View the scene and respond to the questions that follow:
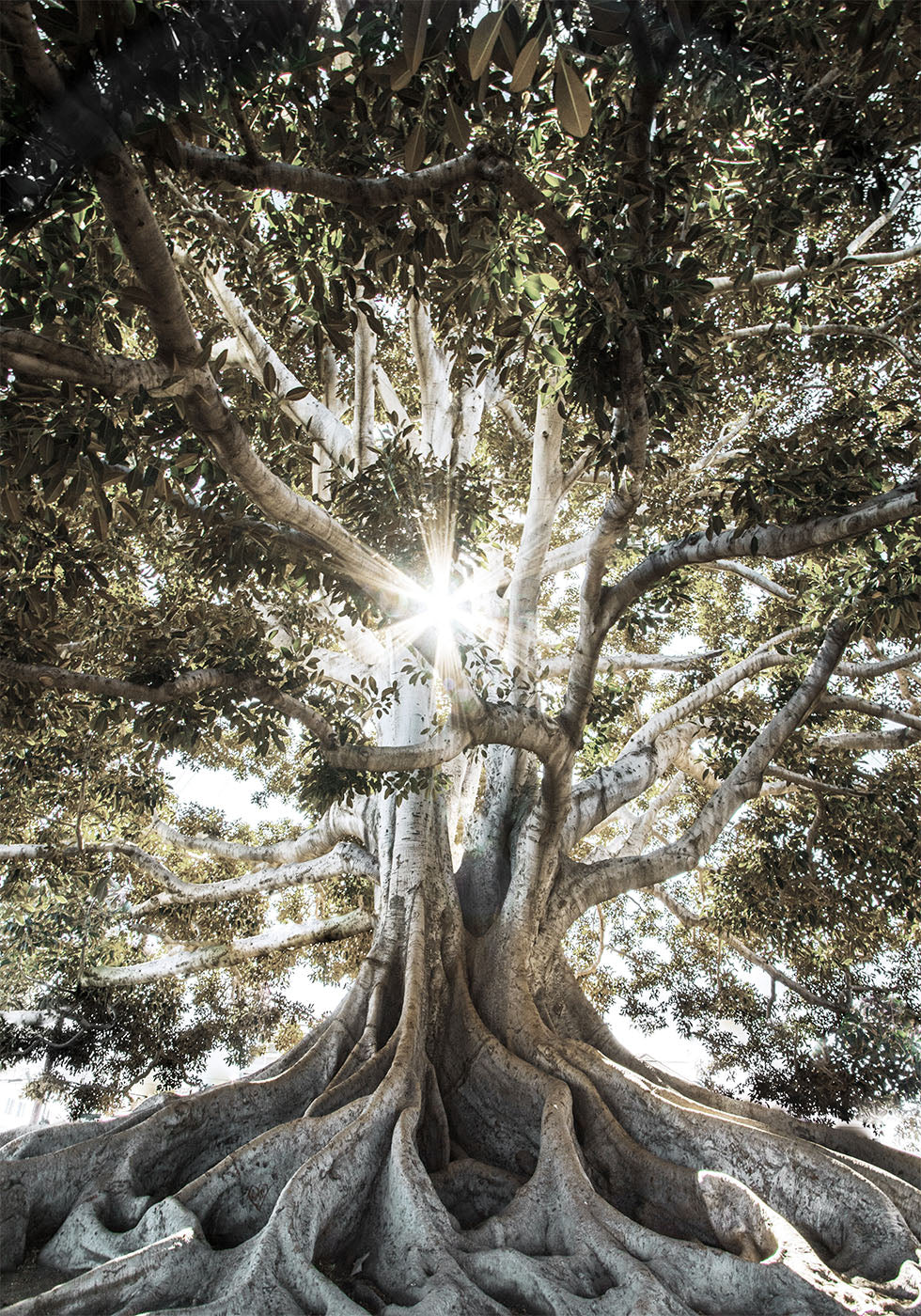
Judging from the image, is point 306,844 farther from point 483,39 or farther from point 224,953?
point 483,39

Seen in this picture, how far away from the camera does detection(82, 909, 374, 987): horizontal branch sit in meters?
7.52

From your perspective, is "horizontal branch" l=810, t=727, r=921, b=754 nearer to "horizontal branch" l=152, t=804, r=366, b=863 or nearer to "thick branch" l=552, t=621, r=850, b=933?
"thick branch" l=552, t=621, r=850, b=933

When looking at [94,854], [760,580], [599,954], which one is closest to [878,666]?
[760,580]

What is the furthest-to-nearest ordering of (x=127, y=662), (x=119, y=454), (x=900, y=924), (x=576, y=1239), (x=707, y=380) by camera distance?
1. (x=900, y=924)
2. (x=707, y=380)
3. (x=127, y=662)
4. (x=576, y=1239)
5. (x=119, y=454)

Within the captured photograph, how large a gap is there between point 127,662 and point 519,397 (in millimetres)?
3832

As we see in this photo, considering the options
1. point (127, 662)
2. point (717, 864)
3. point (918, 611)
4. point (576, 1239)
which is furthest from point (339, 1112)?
point (717, 864)

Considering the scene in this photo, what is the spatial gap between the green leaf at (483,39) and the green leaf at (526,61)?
0.08 meters

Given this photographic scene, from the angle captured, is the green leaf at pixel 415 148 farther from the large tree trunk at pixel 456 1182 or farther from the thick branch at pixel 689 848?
the thick branch at pixel 689 848

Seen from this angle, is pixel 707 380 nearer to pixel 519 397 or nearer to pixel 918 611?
pixel 519 397

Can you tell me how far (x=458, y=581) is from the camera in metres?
4.89

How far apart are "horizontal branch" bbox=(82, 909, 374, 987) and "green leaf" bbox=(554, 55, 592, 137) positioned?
7.16 meters

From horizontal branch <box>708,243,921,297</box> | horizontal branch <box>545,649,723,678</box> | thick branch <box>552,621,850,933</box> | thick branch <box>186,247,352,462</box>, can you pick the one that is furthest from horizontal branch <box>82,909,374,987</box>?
horizontal branch <box>708,243,921,297</box>

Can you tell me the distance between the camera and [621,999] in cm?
1115

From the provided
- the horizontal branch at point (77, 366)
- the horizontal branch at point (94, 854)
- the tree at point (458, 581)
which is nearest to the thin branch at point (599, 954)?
the tree at point (458, 581)
